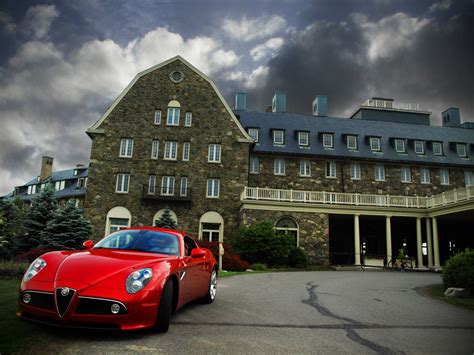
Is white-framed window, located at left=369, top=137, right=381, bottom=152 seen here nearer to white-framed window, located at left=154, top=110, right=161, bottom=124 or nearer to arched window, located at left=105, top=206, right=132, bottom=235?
white-framed window, located at left=154, top=110, right=161, bottom=124

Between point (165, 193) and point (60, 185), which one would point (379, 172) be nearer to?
point (165, 193)

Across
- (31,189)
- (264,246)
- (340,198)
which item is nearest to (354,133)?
(340,198)

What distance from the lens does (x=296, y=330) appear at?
5.54 m

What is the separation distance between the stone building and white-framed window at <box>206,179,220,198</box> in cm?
7

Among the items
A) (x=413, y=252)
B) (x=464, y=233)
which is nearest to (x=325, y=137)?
(x=413, y=252)

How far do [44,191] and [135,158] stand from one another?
6401 mm

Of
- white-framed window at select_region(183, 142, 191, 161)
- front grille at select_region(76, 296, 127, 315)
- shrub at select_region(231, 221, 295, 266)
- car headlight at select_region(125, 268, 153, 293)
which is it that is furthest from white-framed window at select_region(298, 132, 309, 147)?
front grille at select_region(76, 296, 127, 315)

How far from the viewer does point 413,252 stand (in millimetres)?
31297

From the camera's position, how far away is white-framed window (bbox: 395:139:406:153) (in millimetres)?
33125

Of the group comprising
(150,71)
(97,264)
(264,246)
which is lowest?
(97,264)

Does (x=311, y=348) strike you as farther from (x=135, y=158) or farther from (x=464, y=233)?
(x=464, y=233)

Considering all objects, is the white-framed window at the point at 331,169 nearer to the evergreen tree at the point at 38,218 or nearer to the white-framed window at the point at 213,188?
the white-framed window at the point at 213,188

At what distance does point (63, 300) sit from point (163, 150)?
24317 millimetres

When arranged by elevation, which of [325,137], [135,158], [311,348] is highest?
[325,137]
